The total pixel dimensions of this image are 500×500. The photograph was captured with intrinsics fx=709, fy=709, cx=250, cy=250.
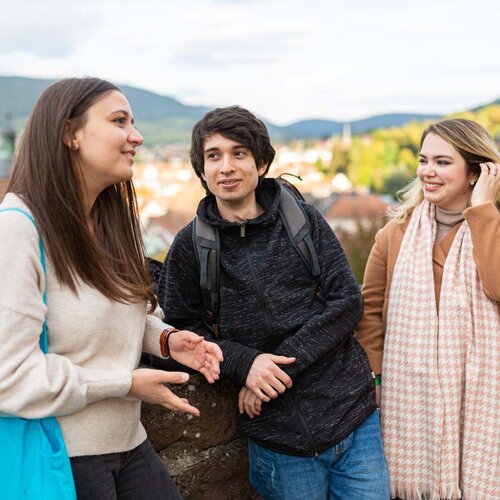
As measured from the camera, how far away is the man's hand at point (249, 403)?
6.97 feet

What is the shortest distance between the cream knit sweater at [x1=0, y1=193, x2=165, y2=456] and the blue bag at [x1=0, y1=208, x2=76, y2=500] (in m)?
0.03

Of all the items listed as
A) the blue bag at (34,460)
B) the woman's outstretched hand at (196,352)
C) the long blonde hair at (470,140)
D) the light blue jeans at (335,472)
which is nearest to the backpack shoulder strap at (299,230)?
the woman's outstretched hand at (196,352)

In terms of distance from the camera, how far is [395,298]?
245 cm

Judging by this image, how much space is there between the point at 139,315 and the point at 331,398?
2.18 feet

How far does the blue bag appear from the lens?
149cm

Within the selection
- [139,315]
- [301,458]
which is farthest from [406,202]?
[139,315]

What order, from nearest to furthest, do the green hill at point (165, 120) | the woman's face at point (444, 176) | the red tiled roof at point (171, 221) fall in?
the woman's face at point (444, 176) → the red tiled roof at point (171, 221) → the green hill at point (165, 120)

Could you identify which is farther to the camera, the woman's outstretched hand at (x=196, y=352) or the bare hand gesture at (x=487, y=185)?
the bare hand gesture at (x=487, y=185)

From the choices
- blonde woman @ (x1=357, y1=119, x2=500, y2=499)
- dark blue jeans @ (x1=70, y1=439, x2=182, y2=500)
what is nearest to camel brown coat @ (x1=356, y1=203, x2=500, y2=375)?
blonde woman @ (x1=357, y1=119, x2=500, y2=499)

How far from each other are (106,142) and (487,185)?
133cm

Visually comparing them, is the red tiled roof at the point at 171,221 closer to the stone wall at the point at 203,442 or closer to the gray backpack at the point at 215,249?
the stone wall at the point at 203,442

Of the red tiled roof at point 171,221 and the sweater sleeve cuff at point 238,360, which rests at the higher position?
the sweater sleeve cuff at point 238,360

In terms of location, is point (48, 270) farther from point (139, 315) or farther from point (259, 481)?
point (259, 481)

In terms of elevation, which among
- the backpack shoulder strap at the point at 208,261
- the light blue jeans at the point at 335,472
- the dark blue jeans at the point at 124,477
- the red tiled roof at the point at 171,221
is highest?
the backpack shoulder strap at the point at 208,261
